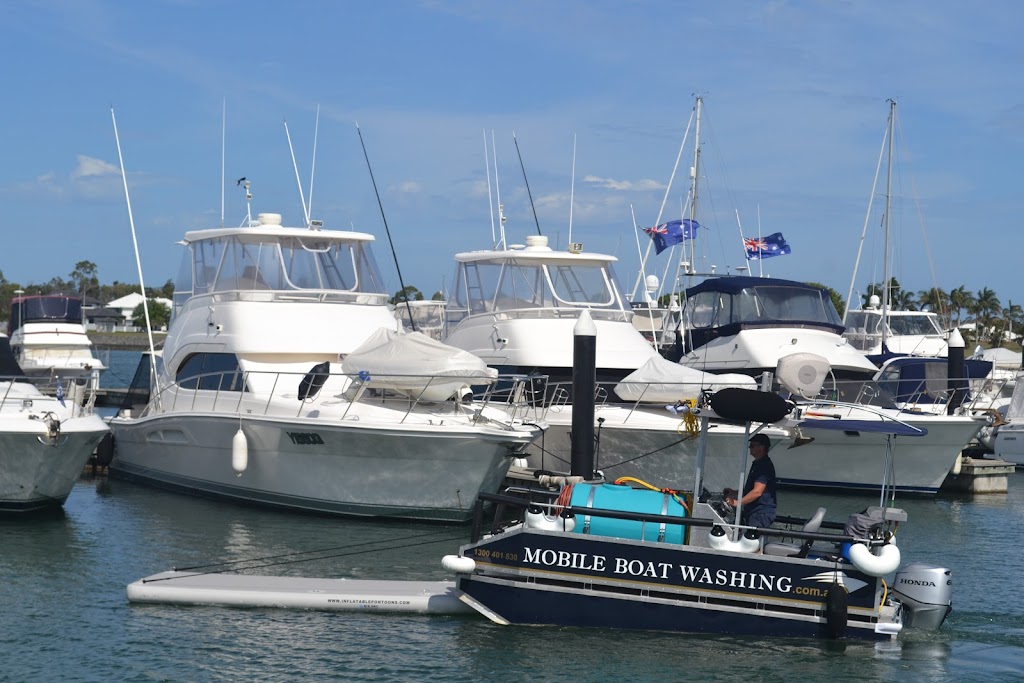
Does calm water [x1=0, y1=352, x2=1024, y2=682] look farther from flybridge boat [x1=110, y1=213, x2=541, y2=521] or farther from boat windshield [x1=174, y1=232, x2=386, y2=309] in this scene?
boat windshield [x1=174, y1=232, x2=386, y2=309]

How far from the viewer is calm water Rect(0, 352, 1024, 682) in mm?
10281

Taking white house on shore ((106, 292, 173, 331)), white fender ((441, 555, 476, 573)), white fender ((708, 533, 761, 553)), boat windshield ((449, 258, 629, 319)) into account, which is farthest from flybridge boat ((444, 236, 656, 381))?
white house on shore ((106, 292, 173, 331))

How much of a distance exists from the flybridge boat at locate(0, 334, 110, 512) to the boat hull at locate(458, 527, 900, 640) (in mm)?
7149

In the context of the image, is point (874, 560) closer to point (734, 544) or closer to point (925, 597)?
point (734, 544)

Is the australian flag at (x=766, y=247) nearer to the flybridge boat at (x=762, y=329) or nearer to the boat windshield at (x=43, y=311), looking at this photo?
the flybridge boat at (x=762, y=329)

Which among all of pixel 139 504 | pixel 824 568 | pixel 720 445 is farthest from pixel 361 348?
pixel 824 568

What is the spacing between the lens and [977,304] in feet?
304

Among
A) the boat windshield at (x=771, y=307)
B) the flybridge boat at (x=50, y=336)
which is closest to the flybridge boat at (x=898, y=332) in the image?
the boat windshield at (x=771, y=307)

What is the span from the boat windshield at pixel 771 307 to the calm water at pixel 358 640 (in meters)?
9.75

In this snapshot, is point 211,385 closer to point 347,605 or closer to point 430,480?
point 430,480

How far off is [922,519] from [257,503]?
416 inches

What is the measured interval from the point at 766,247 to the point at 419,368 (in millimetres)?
17516

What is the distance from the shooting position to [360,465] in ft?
53.6

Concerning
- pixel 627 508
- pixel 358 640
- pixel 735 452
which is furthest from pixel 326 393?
pixel 627 508
